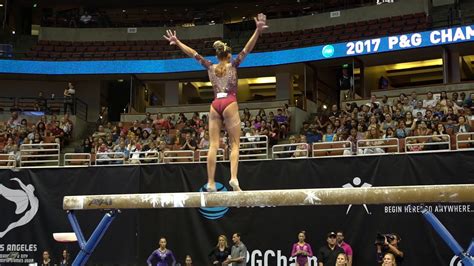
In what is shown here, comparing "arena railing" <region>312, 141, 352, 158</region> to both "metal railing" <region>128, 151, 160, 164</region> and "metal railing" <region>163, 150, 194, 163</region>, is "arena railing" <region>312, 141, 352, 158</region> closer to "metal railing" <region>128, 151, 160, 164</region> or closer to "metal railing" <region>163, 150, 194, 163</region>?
"metal railing" <region>163, 150, 194, 163</region>

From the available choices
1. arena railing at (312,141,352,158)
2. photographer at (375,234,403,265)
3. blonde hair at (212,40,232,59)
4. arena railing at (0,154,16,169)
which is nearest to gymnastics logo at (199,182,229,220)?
arena railing at (312,141,352,158)

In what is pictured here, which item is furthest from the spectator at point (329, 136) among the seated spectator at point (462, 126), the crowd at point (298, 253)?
the crowd at point (298, 253)

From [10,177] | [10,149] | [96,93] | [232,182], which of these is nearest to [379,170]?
[232,182]

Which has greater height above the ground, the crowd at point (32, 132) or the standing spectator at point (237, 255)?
the crowd at point (32, 132)

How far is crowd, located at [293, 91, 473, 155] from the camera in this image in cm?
1278

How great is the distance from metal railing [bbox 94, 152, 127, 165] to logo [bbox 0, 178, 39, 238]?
184cm

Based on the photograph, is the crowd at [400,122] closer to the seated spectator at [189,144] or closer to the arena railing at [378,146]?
the arena railing at [378,146]

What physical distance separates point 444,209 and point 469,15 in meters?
11.1

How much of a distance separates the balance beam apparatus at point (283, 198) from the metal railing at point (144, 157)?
7203 mm

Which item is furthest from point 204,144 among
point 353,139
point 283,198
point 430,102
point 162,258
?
point 283,198

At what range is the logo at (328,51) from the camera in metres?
20.3

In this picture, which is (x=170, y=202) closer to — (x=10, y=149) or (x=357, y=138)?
(x=357, y=138)

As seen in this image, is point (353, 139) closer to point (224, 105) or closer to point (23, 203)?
point (224, 105)

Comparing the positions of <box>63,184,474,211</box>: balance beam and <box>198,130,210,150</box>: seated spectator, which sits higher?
<box>198,130,210,150</box>: seated spectator
